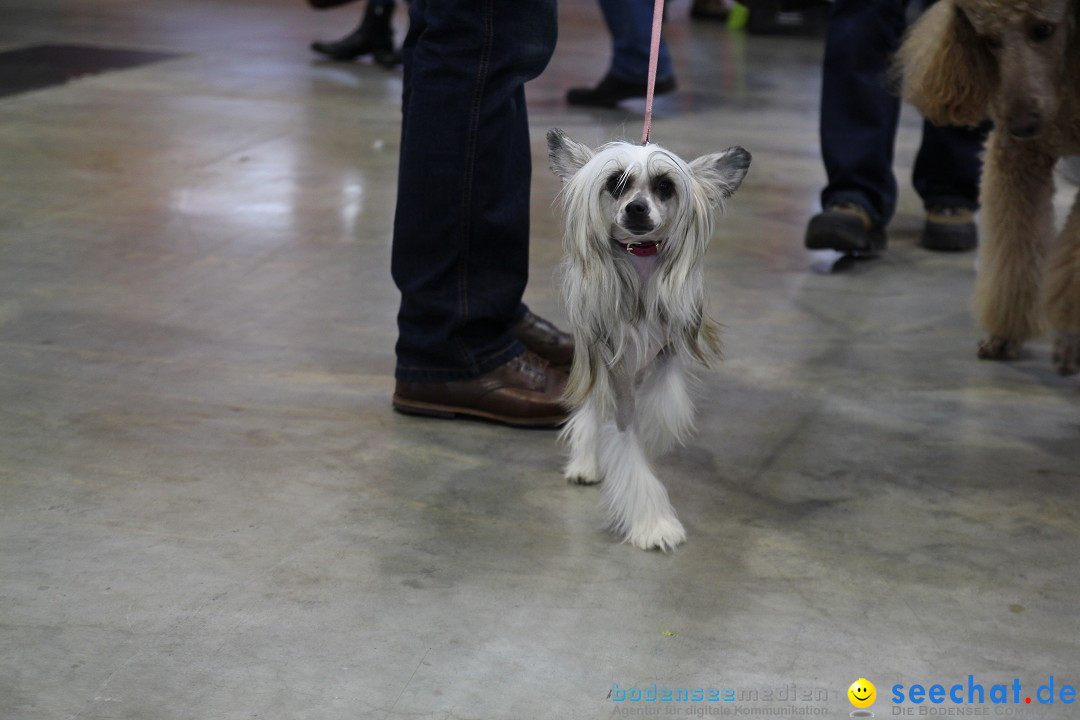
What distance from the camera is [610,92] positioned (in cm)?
596

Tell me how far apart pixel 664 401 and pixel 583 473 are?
0.31 meters


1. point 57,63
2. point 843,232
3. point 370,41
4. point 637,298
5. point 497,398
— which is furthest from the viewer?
point 370,41

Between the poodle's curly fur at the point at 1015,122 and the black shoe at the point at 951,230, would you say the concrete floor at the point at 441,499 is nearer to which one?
the black shoe at the point at 951,230

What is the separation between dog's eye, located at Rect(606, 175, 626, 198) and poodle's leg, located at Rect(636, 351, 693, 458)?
34cm

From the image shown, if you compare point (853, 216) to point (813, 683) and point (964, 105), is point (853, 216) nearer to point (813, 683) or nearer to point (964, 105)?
point (964, 105)

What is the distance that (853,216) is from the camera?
3.77 meters

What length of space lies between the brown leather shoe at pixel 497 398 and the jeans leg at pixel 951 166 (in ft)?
6.51

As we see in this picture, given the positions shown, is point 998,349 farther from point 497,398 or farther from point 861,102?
point 497,398

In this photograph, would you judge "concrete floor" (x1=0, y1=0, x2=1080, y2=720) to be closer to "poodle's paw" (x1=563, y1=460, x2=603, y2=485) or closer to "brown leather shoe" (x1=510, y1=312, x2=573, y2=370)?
"poodle's paw" (x1=563, y1=460, x2=603, y2=485)

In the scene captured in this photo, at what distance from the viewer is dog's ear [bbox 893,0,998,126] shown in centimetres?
279

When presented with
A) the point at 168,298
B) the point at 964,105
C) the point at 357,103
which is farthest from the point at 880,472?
the point at 357,103

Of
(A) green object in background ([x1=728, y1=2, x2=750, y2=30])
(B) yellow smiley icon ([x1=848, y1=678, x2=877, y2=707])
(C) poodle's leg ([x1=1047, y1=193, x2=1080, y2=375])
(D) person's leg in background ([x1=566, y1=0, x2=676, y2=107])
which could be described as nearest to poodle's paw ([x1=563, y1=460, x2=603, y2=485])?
(B) yellow smiley icon ([x1=848, y1=678, x2=877, y2=707])

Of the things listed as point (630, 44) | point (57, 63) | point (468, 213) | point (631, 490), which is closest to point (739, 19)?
point (630, 44)

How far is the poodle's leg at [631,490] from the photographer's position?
6.90 ft
